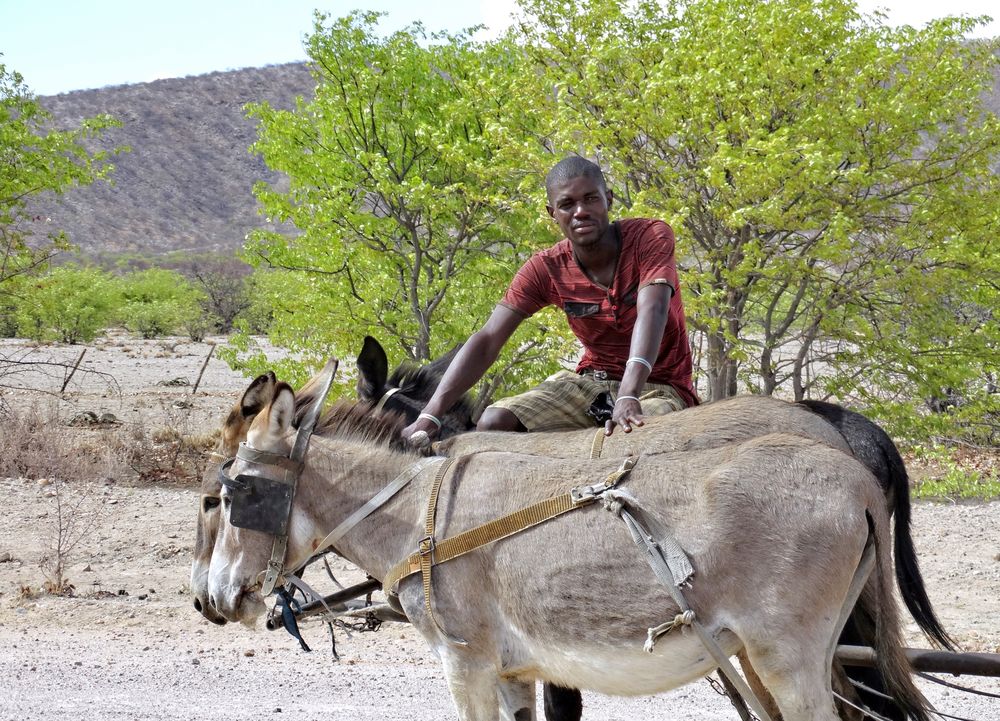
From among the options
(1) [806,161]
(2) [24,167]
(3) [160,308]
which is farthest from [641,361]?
(3) [160,308]

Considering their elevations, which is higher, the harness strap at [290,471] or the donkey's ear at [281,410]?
the donkey's ear at [281,410]

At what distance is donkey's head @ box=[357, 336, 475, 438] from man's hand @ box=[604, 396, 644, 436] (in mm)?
858

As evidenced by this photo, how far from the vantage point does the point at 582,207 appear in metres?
4.23

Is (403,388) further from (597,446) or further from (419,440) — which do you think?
(597,446)

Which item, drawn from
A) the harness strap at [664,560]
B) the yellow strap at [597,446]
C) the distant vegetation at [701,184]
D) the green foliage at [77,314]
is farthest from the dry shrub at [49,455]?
the green foliage at [77,314]

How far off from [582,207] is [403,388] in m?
1.08

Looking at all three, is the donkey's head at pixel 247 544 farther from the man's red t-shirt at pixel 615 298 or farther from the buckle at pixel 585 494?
the man's red t-shirt at pixel 615 298

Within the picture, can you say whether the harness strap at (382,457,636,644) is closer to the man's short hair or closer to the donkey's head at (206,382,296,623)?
the donkey's head at (206,382,296,623)

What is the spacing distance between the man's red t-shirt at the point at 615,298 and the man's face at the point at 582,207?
0.16 meters

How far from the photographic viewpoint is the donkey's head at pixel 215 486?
3868 mm

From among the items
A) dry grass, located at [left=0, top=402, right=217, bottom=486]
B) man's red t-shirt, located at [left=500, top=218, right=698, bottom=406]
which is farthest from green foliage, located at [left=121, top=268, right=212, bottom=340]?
man's red t-shirt, located at [left=500, top=218, right=698, bottom=406]

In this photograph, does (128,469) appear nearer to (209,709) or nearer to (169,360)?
(209,709)

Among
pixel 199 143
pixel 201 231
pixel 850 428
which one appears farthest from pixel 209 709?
pixel 199 143

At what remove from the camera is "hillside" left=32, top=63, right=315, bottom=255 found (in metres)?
79.6
